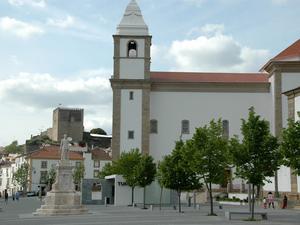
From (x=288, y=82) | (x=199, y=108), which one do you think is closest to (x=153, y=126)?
(x=199, y=108)

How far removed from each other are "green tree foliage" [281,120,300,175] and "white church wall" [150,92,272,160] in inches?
1523

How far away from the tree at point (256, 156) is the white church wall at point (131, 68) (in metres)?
36.4

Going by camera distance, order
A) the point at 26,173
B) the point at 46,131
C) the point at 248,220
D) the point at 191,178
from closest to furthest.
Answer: the point at 248,220, the point at 191,178, the point at 26,173, the point at 46,131

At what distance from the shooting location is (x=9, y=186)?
431 feet

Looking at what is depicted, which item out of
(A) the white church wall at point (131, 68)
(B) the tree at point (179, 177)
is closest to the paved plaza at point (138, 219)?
(B) the tree at point (179, 177)

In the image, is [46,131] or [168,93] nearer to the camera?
[168,93]

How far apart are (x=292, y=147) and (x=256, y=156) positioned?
2943 mm

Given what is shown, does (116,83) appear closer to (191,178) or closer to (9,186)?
(191,178)

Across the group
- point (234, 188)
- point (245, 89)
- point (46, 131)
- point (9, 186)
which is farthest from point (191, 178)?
point (46, 131)

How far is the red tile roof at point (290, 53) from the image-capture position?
203 feet

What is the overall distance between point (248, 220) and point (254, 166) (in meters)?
2.62

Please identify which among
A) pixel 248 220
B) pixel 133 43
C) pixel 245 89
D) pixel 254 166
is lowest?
pixel 248 220

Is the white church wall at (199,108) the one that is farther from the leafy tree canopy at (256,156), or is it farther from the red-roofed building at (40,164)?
the red-roofed building at (40,164)

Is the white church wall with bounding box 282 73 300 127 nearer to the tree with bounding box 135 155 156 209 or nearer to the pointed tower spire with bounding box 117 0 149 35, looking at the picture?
the pointed tower spire with bounding box 117 0 149 35
